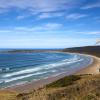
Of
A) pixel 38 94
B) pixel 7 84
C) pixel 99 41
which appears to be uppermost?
pixel 99 41

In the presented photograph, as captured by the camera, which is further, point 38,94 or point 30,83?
point 30,83

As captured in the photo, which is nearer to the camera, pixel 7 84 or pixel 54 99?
pixel 54 99

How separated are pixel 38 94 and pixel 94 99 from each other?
1.79m

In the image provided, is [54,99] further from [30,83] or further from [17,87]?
[30,83]

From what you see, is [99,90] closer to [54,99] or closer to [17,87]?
[54,99]

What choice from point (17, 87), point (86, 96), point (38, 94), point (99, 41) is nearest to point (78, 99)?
point (86, 96)

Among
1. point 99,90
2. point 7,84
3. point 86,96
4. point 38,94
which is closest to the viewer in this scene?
point 38,94

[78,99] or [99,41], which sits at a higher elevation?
[99,41]

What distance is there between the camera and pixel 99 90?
29.3 feet

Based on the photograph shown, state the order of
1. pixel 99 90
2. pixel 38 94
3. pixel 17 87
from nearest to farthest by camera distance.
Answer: pixel 38 94 < pixel 99 90 < pixel 17 87

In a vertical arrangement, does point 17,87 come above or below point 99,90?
below

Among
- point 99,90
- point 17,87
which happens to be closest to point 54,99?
point 99,90

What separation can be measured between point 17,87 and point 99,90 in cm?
2599

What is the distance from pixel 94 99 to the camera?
7574 millimetres
